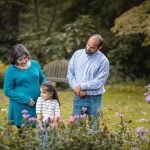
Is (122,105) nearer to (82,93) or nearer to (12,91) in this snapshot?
(82,93)

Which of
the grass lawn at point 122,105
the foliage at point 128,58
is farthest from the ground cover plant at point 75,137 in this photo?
the foliage at point 128,58

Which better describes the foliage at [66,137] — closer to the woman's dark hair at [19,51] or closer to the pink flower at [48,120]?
the pink flower at [48,120]

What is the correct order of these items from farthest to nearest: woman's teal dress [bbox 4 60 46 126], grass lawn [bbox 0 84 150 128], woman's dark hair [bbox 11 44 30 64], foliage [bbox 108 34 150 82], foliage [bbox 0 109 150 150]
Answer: foliage [bbox 108 34 150 82] → grass lawn [bbox 0 84 150 128] → woman's teal dress [bbox 4 60 46 126] → woman's dark hair [bbox 11 44 30 64] → foliage [bbox 0 109 150 150]

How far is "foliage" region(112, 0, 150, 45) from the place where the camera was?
1577cm

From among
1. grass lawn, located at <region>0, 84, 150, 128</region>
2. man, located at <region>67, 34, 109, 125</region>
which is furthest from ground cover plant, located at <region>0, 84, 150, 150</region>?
grass lawn, located at <region>0, 84, 150, 128</region>

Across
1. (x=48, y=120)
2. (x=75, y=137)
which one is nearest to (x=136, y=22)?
(x=48, y=120)

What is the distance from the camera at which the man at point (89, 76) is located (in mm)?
6934

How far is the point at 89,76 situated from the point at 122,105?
6.53 m

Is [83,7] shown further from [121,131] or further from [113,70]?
[121,131]

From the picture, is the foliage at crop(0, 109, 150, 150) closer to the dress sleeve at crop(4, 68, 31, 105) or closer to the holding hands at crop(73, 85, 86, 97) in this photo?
the dress sleeve at crop(4, 68, 31, 105)

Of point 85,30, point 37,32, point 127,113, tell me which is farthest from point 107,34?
point 127,113

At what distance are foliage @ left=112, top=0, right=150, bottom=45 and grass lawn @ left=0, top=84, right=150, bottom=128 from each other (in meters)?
1.62

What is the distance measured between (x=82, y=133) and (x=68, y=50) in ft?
44.9

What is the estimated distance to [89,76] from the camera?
6984mm
